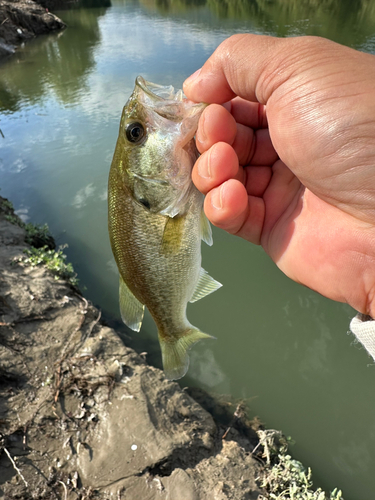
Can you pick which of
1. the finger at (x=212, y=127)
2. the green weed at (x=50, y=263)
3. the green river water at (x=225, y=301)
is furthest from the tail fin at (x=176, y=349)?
the green weed at (x=50, y=263)

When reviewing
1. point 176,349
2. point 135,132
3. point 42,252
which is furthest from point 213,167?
point 42,252

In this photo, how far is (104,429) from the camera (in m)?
2.74

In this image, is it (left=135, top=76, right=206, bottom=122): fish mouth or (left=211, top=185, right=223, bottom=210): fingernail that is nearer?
Answer: (left=135, top=76, right=206, bottom=122): fish mouth

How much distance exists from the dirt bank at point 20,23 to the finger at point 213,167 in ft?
76.1

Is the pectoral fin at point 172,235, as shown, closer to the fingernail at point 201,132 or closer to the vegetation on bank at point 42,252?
the fingernail at point 201,132

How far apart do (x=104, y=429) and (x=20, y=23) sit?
97.5 ft

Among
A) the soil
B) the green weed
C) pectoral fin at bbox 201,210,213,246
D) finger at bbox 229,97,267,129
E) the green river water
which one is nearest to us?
pectoral fin at bbox 201,210,213,246

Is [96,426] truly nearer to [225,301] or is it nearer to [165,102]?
[225,301]

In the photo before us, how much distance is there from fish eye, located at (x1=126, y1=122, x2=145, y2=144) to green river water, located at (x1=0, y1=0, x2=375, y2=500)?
2886 mm

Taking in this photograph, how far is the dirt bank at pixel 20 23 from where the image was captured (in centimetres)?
2072

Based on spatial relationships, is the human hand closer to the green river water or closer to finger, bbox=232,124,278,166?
finger, bbox=232,124,278,166

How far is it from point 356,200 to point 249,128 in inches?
38.3

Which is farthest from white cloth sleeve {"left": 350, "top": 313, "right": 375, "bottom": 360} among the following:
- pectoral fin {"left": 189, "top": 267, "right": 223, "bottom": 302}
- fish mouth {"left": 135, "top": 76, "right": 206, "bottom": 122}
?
fish mouth {"left": 135, "top": 76, "right": 206, "bottom": 122}

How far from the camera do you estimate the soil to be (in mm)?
2466
